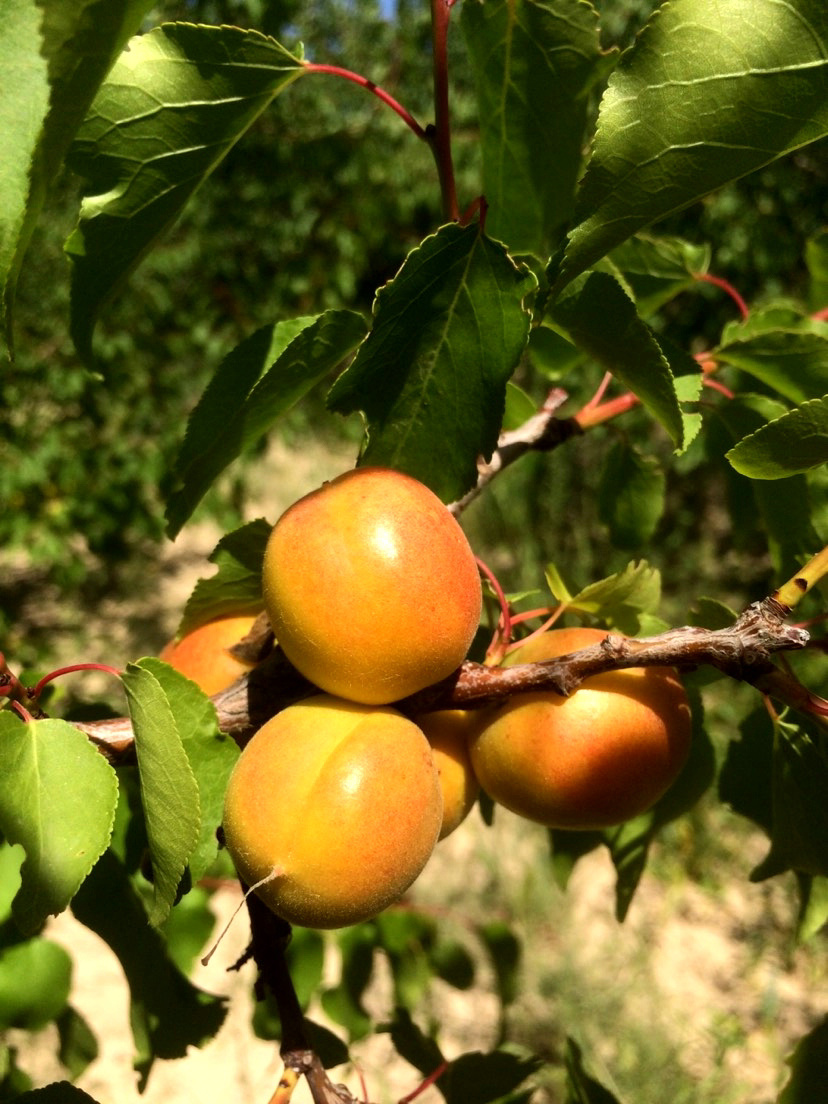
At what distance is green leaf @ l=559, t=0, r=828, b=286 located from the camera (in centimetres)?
37

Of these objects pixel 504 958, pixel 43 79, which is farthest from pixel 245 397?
pixel 504 958

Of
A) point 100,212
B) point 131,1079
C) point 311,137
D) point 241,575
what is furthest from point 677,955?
point 311,137

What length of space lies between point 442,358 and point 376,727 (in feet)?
0.64

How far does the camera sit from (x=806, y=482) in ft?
1.89

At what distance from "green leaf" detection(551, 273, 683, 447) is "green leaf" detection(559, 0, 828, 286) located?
7cm

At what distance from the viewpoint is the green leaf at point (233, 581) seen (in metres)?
0.55

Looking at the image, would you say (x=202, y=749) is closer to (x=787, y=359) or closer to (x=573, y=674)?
(x=573, y=674)

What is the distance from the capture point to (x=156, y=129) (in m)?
0.48

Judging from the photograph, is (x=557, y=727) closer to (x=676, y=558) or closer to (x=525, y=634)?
(x=525, y=634)

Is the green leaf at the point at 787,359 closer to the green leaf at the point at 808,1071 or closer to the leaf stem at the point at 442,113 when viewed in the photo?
the leaf stem at the point at 442,113

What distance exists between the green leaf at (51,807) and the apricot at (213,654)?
0.37 feet

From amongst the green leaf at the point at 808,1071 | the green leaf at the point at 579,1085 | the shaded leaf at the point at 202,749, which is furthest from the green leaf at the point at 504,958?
the shaded leaf at the point at 202,749

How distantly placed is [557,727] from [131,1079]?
1.82m

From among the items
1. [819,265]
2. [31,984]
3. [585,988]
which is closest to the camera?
[31,984]
